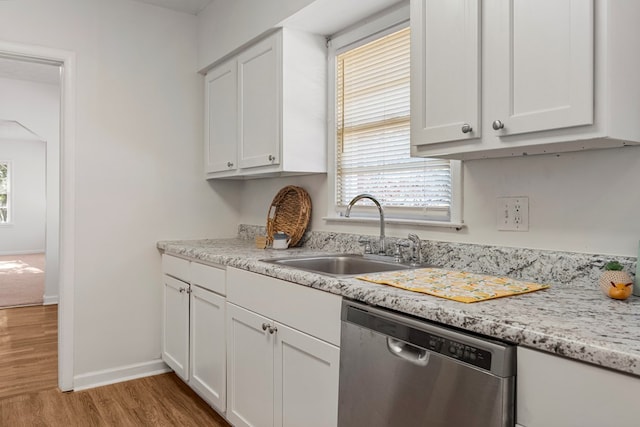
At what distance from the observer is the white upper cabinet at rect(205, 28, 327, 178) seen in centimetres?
247

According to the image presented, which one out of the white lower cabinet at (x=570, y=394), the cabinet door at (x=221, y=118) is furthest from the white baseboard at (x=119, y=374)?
the white lower cabinet at (x=570, y=394)

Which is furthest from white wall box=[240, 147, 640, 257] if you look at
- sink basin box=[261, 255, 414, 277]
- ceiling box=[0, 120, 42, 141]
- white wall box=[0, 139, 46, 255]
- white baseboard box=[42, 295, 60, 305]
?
white wall box=[0, 139, 46, 255]

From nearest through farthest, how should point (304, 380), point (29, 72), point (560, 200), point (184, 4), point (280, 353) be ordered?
1. point (560, 200)
2. point (304, 380)
3. point (280, 353)
4. point (184, 4)
5. point (29, 72)

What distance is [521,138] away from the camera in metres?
1.38

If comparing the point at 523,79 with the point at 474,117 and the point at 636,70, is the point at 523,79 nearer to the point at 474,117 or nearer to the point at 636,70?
the point at 474,117

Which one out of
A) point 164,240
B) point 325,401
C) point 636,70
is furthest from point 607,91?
point 164,240

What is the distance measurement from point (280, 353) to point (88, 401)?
155 centimetres

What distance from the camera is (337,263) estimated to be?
233cm

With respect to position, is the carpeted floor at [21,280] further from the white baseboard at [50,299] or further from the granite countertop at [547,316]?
the granite countertop at [547,316]

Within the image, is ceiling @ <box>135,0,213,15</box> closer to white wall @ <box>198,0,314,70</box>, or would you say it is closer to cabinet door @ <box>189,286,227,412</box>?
white wall @ <box>198,0,314,70</box>

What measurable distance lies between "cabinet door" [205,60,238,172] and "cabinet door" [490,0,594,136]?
5.93 ft

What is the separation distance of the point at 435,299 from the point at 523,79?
26.8 inches

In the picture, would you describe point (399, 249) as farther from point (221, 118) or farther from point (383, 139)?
point (221, 118)

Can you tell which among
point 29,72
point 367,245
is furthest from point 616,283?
point 29,72
